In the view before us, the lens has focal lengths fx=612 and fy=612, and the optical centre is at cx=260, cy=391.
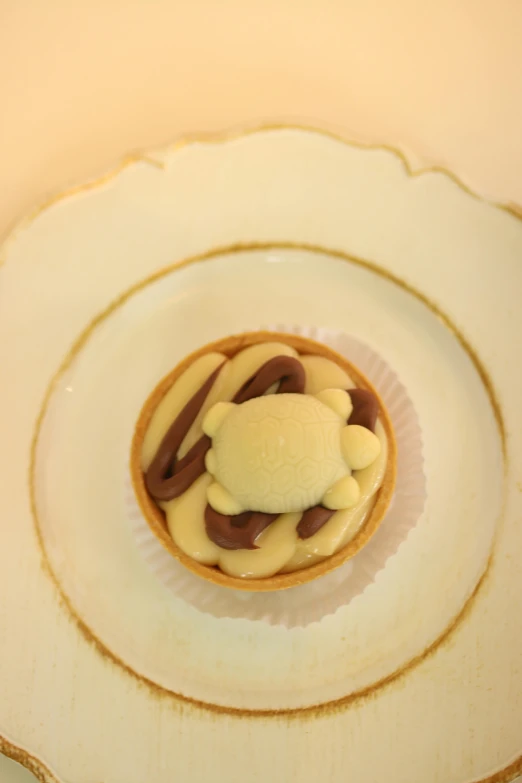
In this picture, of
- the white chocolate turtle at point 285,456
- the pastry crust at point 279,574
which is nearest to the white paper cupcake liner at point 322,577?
the pastry crust at point 279,574

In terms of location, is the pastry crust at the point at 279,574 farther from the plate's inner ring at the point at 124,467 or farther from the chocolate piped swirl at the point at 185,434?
the plate's inner ring at the point at 124,467

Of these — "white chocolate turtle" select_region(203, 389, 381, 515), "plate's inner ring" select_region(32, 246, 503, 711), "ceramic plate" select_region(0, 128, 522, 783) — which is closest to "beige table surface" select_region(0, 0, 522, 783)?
"ceramic plate" select_region(0, 128, 522, 783)

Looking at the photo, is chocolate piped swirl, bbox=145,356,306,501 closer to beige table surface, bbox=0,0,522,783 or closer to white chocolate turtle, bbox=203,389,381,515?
white chocolate turtle, bbox=203,389,381,515

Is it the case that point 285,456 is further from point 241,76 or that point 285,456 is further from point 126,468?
point 241,76

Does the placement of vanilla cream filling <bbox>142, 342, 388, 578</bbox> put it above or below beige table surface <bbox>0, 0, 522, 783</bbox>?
below

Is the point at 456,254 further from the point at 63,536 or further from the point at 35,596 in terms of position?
the point at 35,596

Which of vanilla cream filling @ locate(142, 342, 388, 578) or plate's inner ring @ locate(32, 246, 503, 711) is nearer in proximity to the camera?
vanilla cream filling @ locate(142, 342, 388, 578)
